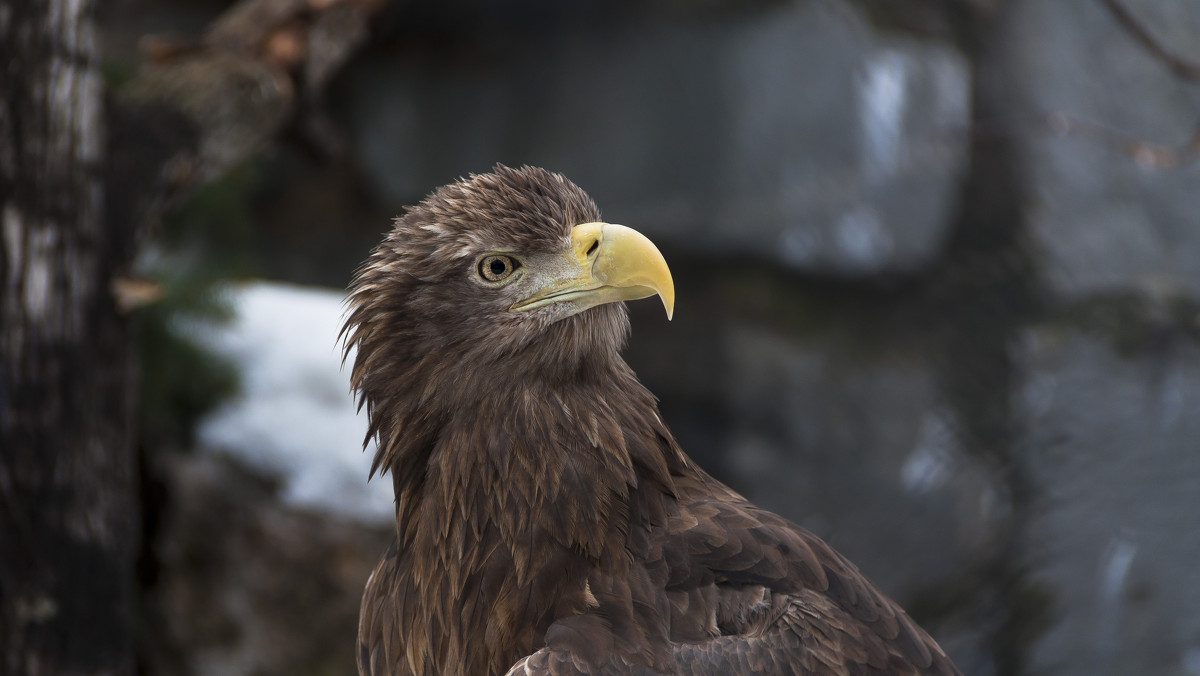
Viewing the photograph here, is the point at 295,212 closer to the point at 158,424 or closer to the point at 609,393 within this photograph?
the point at 158,424

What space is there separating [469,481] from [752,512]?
536mm

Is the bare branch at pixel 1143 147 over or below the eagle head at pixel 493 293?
over

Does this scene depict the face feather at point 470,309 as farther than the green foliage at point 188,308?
No

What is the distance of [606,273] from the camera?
1946mm

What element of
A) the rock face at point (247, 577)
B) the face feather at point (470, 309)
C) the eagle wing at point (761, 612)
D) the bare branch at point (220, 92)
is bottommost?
the rock face at point (247, 577)

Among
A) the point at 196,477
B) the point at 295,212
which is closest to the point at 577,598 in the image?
the point at 196,477

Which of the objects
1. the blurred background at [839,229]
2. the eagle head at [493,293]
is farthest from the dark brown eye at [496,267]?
the blurred background at [839,229]

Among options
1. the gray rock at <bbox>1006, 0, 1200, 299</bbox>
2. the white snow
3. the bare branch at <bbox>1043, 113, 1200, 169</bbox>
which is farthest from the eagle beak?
the gray rock at <bbox>1006, 0, 1200, 299</bbox>

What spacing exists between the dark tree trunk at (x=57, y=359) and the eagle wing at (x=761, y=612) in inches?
84.8

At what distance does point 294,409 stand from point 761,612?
3508mm

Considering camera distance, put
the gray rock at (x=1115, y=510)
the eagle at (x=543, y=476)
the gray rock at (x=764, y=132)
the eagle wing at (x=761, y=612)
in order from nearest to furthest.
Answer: the eagle wing at (x=761, y=612)
the eagle at (x=543, y=476)
the gray rock at (x=1115, y=510)
the gray rock at (x=764, y=132)

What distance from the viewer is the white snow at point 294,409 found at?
4605mm

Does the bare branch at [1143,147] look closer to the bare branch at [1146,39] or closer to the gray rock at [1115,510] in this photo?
the bare branch at [1146,39]

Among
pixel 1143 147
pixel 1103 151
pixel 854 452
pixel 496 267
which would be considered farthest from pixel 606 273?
pixel 1103 151
